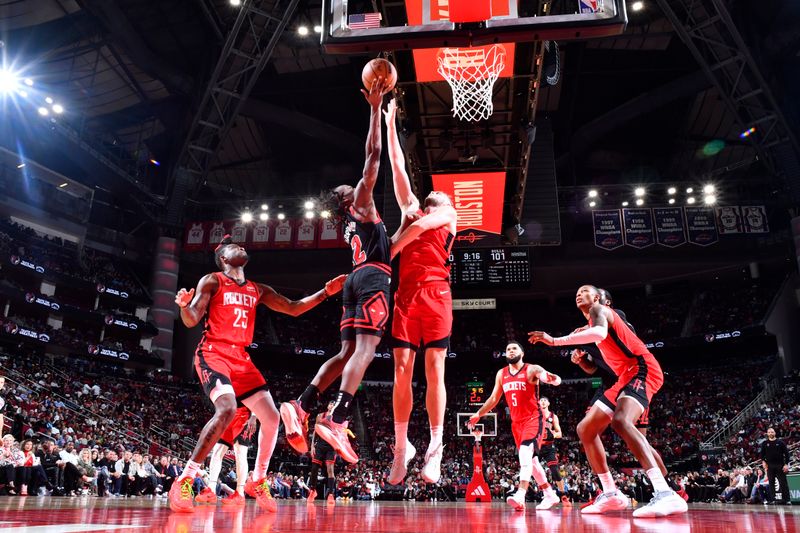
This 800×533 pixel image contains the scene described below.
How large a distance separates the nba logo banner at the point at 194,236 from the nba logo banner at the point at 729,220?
2166 centimetres

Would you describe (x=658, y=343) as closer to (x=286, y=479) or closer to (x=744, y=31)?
(x=744, y=31)

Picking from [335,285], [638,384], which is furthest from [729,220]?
[335,285]

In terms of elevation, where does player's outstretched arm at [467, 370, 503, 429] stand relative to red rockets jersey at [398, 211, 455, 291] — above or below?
below

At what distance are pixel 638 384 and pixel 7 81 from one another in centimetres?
2322

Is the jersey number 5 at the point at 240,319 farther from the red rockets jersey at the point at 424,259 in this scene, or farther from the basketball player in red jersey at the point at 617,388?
the basketball player in red jersey at the point at 617,388

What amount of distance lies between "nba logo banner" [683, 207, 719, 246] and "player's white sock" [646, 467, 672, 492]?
22.1 metres

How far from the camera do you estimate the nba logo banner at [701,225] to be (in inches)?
973

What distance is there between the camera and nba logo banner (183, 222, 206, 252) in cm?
2752

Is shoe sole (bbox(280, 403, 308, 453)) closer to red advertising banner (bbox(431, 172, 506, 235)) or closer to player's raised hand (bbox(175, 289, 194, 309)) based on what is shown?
player's raised hand (bbox(175, 289, 194, 309))

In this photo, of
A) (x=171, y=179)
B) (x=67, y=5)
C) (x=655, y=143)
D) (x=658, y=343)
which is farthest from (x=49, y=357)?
(x=655, y=143)

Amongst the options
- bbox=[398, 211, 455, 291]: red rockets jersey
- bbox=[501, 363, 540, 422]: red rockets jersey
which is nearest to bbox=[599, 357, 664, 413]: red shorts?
bbox=[398, 211, 455, 291]: red rockets jersey

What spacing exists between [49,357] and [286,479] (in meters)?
10.7

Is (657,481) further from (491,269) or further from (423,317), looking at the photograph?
(491,269)

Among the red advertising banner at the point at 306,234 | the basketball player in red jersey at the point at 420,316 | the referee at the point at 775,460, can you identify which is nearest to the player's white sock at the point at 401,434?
the basketball player in red jersey at the point at 420,316
